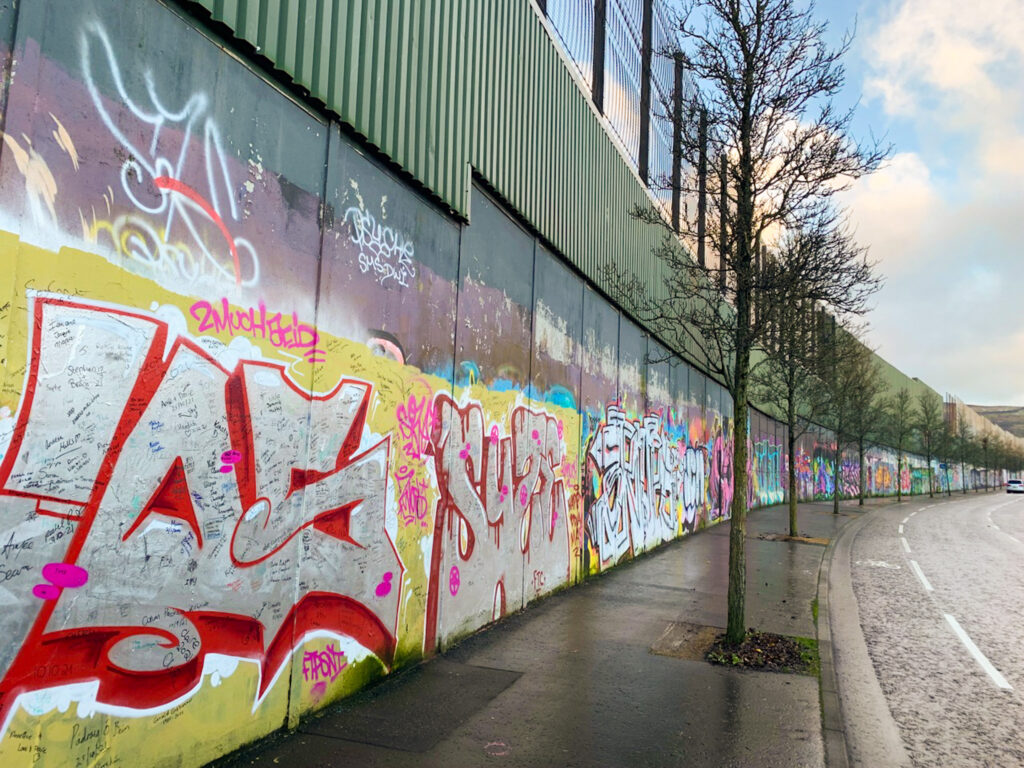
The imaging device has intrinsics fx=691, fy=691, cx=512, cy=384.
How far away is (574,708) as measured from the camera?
4863mm

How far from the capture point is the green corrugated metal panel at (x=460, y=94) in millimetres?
4453

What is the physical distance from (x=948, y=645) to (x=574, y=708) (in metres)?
4.99

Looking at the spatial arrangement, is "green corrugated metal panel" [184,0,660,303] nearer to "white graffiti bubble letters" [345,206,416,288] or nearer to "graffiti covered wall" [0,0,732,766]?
"graffiti covered wall" [0,0,732,766]

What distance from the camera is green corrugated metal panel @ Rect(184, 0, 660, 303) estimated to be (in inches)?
175

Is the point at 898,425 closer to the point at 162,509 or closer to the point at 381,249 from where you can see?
the point at 381,249

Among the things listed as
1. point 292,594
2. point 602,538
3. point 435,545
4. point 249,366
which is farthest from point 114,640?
point 602,538

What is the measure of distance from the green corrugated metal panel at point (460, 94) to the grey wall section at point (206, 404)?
0.92ft

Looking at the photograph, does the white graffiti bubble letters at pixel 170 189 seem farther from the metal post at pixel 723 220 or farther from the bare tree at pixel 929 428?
the bare tree at pixel 929 428

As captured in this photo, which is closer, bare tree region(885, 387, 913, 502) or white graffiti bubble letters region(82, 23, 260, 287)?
white graffiti bubble letters region(82, 23, 260, 287)

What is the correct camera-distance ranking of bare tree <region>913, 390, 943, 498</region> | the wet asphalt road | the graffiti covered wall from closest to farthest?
the graffiti covered wall, the wet asphalt road, bare tree <region>913, 390, 943, 498</region>

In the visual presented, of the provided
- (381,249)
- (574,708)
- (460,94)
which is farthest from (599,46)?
(574,708)

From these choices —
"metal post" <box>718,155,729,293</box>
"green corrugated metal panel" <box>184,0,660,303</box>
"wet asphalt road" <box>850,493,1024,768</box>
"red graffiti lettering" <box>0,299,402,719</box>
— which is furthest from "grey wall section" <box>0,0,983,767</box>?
"wet asphalt road" <box>850,493,1024,768</box>

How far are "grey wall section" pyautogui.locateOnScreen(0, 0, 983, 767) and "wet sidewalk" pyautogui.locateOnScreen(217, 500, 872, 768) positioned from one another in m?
0.35

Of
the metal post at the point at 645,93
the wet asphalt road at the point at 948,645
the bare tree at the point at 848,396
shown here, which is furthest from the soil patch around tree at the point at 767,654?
the bare tree at the point at 848,396
